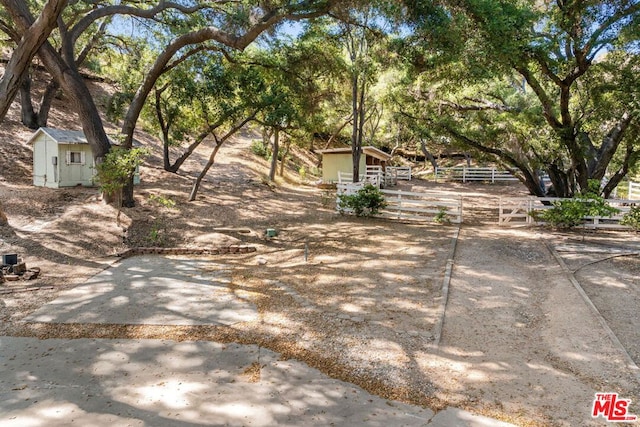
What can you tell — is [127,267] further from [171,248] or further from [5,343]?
[5,343]

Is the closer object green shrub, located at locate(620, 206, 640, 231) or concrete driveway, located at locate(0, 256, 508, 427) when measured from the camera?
concrete driveway, located at locate(0, 256, 508, 427)

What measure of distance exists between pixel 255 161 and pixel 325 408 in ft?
82.8

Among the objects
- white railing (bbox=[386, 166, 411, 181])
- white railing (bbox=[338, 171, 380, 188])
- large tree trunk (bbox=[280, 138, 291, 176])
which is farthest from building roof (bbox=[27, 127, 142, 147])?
white railing (bbox=[386, 166, 411, 181])

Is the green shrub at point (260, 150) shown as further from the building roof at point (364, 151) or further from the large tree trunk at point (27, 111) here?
the large tree trunk at point (27, 111)

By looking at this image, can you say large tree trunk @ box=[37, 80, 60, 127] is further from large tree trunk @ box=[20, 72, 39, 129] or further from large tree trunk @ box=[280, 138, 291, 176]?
large tree trunk @ box=[280, 138, 291, 176]

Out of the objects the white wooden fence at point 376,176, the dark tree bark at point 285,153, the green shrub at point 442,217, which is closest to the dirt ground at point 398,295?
the green shrub at point 442,217

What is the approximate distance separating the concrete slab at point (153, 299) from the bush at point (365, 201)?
662 centimetres

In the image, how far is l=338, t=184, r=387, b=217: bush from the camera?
14.7 meters

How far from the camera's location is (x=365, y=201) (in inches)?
577

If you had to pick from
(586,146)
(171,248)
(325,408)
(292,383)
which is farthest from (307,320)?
(586,146)

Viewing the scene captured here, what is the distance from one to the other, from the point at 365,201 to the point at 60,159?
418 inches

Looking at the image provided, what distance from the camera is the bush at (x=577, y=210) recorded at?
38.6 feet

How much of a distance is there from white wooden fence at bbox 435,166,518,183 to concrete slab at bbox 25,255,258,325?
27.4 metres

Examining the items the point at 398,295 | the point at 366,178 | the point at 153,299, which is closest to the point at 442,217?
the point at 398,295
